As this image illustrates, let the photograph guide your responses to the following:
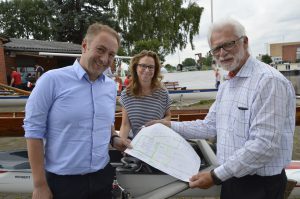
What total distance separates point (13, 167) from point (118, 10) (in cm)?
2891

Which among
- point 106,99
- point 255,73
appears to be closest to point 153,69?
point 106,99

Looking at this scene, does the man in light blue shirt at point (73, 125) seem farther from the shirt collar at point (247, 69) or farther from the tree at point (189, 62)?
the tree at point (189, 62)

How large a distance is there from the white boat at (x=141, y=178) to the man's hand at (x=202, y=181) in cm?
9

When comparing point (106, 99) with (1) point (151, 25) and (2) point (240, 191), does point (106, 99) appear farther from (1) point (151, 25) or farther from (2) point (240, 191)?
(1) point (151, 25)

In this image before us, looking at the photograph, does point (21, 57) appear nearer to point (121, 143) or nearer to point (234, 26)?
point (121, 143)

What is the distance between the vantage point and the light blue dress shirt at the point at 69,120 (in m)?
1.66

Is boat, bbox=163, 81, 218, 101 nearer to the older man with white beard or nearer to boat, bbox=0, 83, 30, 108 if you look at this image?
boat, bbox=0, 83, 30, 108

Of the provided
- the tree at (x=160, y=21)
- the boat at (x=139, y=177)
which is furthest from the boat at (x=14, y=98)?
the tree at (x=160, y=21)

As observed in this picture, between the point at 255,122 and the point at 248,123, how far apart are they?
0.21ft

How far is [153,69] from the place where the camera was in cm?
320

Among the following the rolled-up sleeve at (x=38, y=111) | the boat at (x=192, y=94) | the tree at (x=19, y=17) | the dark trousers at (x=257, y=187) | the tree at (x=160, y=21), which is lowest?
the boat at (x=192, y=94)

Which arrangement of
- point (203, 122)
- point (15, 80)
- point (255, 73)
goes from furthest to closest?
point (15, 80) < point (203, 122) < point (255, 73)

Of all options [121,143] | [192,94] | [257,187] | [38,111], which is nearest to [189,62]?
[192,94]

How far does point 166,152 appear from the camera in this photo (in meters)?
1.94
